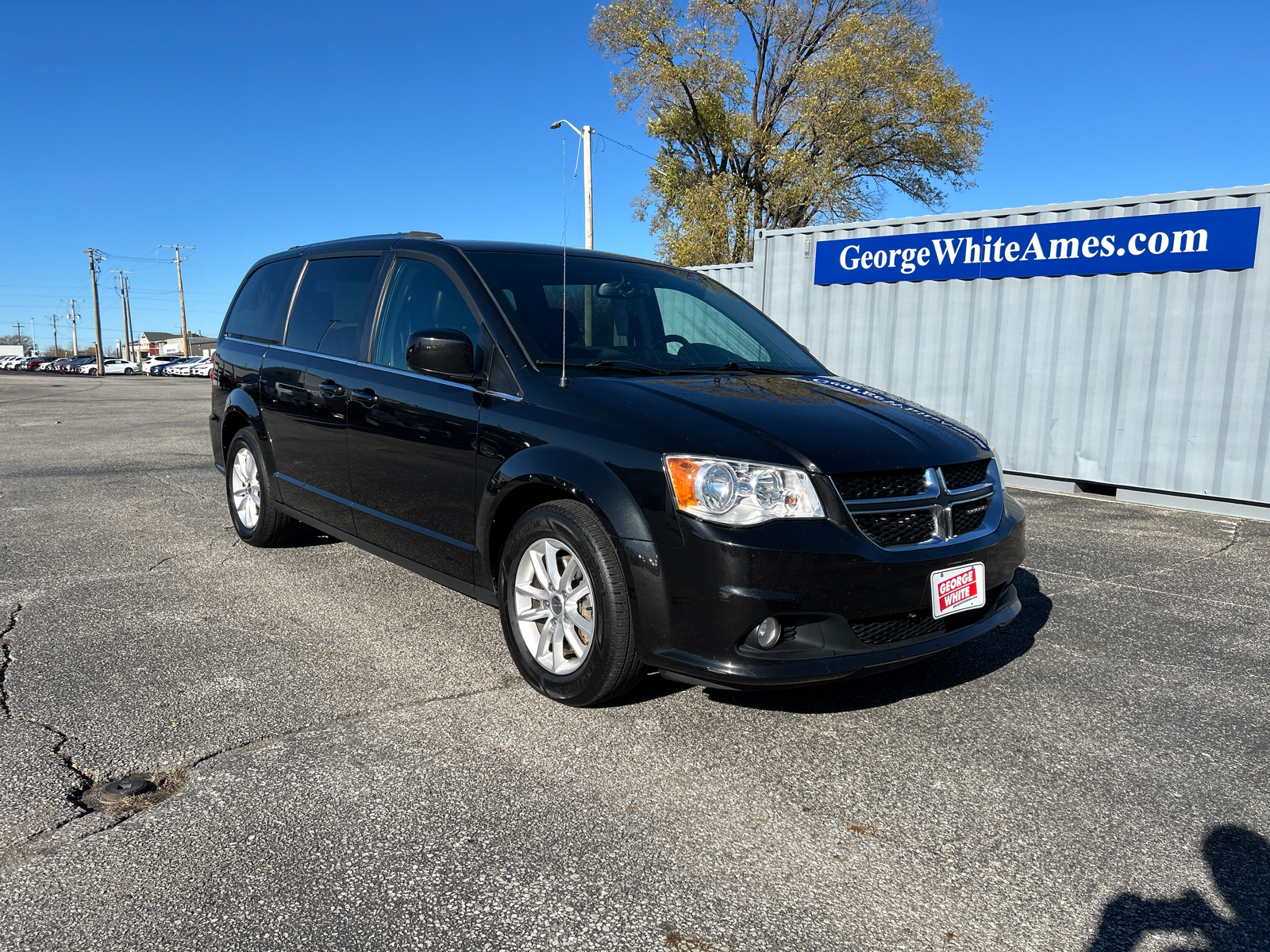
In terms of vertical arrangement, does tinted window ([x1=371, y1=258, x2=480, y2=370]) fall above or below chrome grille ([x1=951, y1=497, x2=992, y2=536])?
above

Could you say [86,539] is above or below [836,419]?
below

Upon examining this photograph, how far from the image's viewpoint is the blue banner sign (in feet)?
25.4

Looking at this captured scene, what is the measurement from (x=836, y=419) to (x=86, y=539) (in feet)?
16.8

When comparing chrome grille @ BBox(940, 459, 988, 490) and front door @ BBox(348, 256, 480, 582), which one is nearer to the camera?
chrome grille @ BBox(940, 459, 988, 490)

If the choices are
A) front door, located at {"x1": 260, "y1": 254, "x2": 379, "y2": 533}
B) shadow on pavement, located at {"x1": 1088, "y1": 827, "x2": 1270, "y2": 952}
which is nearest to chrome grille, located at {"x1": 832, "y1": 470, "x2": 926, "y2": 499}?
shadow on pavement, located at {"x1": 1088, "y1": 827, "x2": 1270, "y2": 952}

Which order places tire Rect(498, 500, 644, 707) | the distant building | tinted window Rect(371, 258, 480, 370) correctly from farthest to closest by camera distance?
the distant building, tinted window Rect(371, 258, 480, 370), tire Rect(498, 500, 644, 707)

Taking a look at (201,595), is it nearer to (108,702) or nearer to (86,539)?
(108,702)

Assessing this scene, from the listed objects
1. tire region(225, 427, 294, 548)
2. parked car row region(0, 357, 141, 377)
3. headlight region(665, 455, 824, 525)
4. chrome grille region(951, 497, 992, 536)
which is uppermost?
headlight region(665, 455, 824, 525)

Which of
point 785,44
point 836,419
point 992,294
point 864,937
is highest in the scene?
point 785,44

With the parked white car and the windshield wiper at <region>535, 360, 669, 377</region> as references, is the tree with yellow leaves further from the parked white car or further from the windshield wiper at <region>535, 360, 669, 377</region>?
the parked white car

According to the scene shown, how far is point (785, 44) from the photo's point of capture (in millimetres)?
30562

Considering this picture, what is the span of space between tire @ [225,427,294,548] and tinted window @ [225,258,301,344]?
0.63 metres

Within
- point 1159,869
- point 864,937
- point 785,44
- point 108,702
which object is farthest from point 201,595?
point 785,44

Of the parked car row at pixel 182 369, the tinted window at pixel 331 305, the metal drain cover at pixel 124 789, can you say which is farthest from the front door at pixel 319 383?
the parked car row at pixel 182 369
